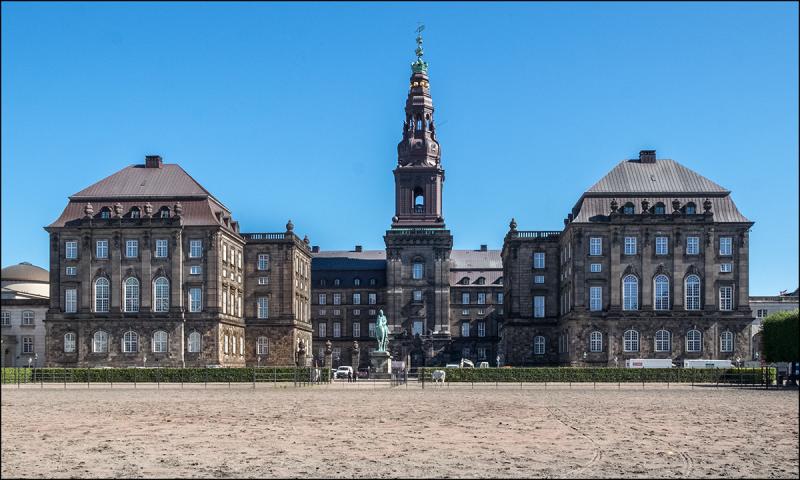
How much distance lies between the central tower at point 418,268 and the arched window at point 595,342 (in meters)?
42.7

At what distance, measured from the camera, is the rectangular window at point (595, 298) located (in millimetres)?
110562

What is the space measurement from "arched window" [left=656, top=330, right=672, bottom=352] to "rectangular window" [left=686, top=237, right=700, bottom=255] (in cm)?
885

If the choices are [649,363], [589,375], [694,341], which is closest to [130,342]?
[589,375]

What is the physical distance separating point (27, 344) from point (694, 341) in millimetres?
76402

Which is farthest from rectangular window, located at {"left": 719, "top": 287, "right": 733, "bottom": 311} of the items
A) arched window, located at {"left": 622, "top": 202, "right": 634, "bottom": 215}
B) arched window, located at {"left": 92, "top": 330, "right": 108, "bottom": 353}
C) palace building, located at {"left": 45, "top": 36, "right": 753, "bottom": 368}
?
arched window, located at {"left": 92, "top": 330, "right": 108, "bottom": 353}

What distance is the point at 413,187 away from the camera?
158875mm

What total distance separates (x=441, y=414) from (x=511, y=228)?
84.5 m

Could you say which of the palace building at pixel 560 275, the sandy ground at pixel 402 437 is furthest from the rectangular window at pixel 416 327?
the sandy ground at pixel 402 437

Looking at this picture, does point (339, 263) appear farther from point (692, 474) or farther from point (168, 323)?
point (692, 474)

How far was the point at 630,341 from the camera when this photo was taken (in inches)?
4286

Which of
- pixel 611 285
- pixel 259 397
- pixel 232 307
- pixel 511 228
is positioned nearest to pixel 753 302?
pixel 611 285

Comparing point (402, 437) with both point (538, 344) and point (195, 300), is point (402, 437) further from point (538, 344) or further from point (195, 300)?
point (538, 344)

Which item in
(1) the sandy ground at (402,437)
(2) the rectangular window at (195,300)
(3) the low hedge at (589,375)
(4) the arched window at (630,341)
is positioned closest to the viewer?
(1) the sandy ground at (402,437)

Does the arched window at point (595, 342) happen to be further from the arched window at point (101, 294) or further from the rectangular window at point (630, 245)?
the arched window at point (101, 294)
